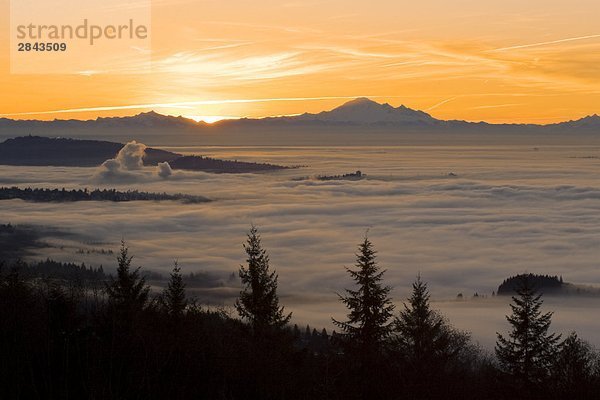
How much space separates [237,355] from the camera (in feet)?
88.2

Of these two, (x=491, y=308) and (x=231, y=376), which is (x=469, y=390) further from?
(x=491, y=308)

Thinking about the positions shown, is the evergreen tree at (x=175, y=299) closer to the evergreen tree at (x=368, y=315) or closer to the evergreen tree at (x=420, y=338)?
the evergreen tree at (x=368, y=315)

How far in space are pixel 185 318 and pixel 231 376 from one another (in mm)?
14117

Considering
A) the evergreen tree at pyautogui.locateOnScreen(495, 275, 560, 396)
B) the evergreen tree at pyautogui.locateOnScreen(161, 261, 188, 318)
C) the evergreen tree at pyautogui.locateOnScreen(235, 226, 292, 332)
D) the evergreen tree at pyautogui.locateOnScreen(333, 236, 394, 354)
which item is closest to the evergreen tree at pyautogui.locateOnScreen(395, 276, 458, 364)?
the evergreen tree at pyautogui.locateOnScreen(333, 236, 394, 354)

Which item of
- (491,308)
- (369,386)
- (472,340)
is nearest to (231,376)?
(369,386)

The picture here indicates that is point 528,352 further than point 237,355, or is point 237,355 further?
point 528,352

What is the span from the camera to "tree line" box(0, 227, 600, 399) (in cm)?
1798

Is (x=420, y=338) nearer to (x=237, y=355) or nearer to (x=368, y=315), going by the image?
(x=368, y=315)

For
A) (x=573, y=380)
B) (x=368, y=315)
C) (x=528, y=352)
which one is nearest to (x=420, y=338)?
(x=368, y=315)

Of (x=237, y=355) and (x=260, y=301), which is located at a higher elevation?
(x=237, y=355)

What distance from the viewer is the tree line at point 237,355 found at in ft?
59.0

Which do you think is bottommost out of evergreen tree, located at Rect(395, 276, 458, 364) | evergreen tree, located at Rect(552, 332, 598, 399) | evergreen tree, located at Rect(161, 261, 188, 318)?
evergreen tree, located at Rect(552, 332, 598, 399)

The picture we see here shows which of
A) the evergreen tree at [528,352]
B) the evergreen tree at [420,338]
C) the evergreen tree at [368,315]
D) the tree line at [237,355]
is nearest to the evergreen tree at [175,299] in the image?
the tree line at [237,355]

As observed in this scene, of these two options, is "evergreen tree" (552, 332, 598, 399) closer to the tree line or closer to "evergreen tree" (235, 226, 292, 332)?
the tree line
